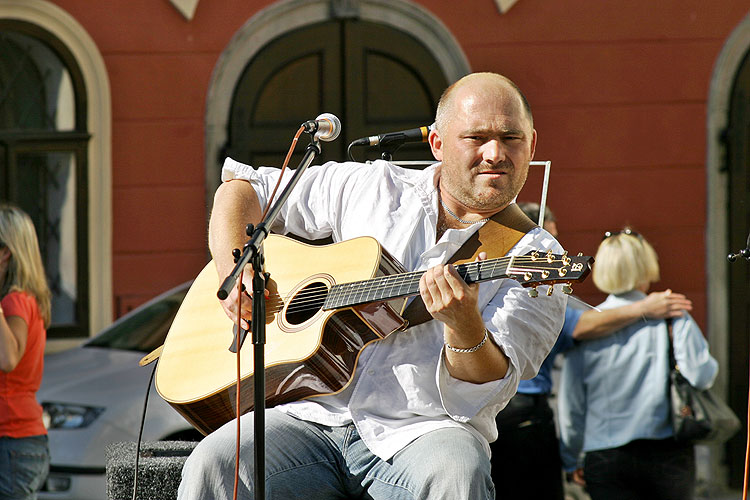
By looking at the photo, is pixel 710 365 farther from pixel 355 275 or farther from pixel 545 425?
pixel 355 275

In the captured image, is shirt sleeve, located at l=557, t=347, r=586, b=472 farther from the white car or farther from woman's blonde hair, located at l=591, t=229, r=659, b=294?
the white car

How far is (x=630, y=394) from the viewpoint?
4.28 m

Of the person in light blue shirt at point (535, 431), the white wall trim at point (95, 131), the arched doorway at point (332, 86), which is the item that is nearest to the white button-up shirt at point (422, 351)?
the person in light blue shirt at point (535, 431)

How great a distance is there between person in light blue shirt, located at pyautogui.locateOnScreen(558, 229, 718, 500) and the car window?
234 centimetres

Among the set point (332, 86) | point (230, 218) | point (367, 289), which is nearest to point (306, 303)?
point (367, 289)

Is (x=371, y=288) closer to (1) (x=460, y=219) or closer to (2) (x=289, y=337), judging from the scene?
(2) (x=289, y=337)

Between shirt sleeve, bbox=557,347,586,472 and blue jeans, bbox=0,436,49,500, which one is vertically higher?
shirt sleeve, bbox=557,347,586,472

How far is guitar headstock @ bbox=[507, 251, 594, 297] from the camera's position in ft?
8.46

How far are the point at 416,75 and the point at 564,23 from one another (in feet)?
3.49

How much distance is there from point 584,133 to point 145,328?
325cm

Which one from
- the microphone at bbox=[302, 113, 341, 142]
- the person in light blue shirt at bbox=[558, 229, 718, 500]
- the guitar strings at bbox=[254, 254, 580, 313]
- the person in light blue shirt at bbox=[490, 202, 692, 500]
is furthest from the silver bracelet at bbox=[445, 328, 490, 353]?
the person in light blue shirt at bbox=[490, 202, 692, 500]

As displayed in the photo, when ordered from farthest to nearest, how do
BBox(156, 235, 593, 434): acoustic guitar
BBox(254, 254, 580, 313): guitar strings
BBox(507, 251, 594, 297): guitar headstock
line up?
→ BBox(156, 235, 593, 434): acoustic guitar → BBox(254, 254, 580, 313): guitar strings → BBox(507, 251, 594, 297): guitar headstock

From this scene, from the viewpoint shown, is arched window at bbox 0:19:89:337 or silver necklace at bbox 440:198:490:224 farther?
arched window at bbox 0:19:89:337

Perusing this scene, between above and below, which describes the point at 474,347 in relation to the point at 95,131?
below
